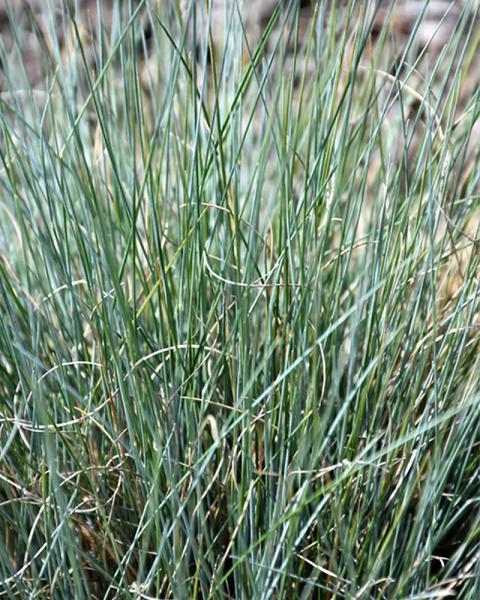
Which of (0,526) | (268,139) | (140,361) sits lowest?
(0,526)

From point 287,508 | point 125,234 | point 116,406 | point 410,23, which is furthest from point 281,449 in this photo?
point 410,23

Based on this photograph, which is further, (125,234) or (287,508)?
(125,234)

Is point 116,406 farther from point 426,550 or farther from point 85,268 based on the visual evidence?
point 426,550

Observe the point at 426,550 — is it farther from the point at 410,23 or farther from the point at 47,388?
the point at 410,23

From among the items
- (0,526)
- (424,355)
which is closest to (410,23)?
(424,355)

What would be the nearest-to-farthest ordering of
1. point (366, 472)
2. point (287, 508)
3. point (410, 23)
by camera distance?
point (287, 508) → point (366, 472) → point (410, 23)

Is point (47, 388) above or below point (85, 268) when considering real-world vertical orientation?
below

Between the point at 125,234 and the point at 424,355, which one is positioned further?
the point at 125,234

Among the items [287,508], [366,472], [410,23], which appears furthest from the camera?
[410,23]

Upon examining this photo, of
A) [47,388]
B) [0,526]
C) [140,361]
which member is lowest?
[0,526]
